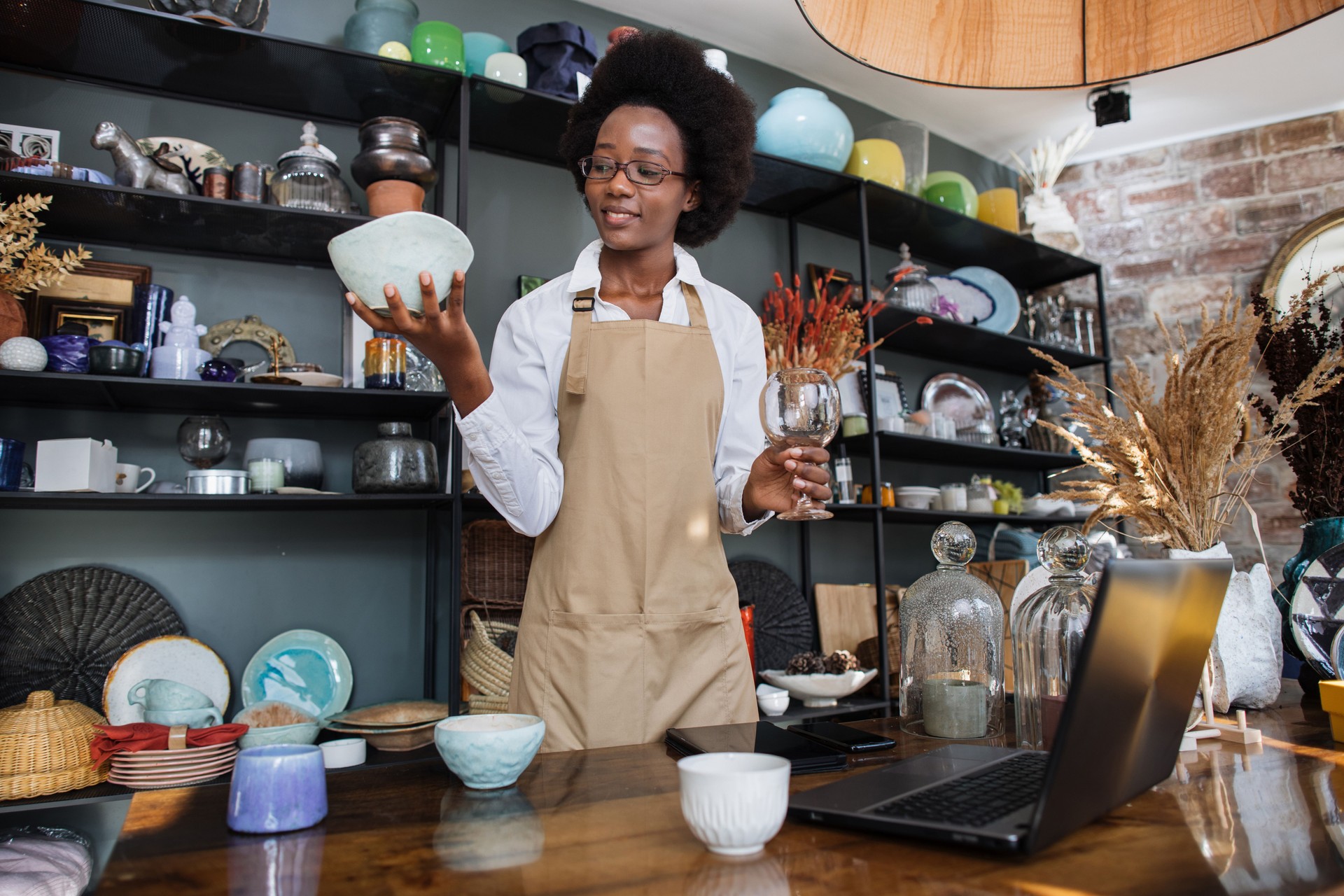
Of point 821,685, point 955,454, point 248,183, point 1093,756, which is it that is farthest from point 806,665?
point 1093,756

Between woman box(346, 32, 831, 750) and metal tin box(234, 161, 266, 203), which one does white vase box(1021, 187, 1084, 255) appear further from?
metal tin box(234, 161, 266, 203)

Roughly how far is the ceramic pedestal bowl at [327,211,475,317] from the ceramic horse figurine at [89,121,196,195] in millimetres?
1613

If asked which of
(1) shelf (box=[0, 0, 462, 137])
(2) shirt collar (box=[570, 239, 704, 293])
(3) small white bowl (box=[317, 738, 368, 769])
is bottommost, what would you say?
(3) small white bowl (box=[317, 738, 368, 769])

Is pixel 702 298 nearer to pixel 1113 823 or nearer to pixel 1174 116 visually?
pixel 1113 823

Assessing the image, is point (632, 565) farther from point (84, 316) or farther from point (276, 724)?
point (84, 316)

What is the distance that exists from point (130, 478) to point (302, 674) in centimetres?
71

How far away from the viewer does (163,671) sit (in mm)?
2381

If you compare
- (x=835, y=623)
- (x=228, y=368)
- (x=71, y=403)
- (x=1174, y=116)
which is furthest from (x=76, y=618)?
(x=1174, y=116)

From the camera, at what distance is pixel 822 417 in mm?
1060

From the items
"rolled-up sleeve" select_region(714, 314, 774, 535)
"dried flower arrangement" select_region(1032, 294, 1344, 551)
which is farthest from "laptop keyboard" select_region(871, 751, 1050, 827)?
"rolled-up sleeve" select_region(714, 314, 774, 535)

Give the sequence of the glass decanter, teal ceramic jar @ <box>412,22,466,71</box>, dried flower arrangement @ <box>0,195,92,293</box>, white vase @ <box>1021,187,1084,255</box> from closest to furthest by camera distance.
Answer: the glass decanter
dried flower arrangement @ <box>0,195,92,293</box>
teal ceramic jar @ <box>412,22,466,71</box>
white vase @ <box>1021,187,1084,255</box>

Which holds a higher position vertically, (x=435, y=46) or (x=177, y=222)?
(x=435, y=46)

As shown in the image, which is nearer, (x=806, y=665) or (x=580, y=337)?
(x=580, y=337)

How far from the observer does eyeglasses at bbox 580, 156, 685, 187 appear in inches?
64.6
